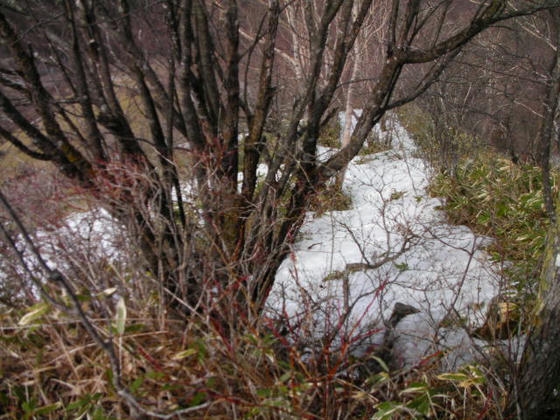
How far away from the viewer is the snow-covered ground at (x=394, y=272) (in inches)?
73.2

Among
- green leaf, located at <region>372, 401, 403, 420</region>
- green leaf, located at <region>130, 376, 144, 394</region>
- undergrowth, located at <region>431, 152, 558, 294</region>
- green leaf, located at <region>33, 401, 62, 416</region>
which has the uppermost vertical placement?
undergrowth, located at <region>431, 152, 558, 294</region>

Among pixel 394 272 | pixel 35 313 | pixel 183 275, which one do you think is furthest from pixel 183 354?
pixel 394 272

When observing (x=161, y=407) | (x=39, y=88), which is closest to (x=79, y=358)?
(x=161, y=407)

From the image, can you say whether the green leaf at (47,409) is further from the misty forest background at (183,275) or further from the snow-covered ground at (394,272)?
the snow-covered ground at (394,272)

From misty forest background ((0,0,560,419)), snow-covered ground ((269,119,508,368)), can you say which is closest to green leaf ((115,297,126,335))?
misty forest background ((0,0,560,419))

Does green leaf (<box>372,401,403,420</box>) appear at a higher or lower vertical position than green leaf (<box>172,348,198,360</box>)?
lower

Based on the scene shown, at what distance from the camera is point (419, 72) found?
771 centimetres

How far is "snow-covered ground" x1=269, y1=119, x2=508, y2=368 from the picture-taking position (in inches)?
73.2

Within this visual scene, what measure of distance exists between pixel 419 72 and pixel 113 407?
8432mm

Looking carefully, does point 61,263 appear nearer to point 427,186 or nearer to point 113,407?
point 113,407

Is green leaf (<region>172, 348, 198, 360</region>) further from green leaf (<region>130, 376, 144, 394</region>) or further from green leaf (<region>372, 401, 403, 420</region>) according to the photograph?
green leaf (<region>372, 401, 403, 420</region>)

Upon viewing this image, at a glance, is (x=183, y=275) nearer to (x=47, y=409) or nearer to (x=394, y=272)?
(x=47, y=409)

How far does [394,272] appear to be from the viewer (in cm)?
380

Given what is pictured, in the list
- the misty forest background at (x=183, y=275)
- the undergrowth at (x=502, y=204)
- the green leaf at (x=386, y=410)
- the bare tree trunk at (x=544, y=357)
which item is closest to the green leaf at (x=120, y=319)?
the misty forest background at (x=183, y=275)
